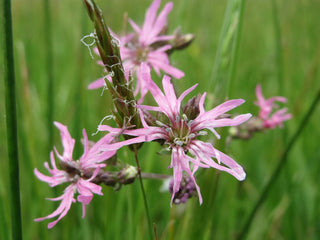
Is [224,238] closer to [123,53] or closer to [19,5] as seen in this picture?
[123,53]

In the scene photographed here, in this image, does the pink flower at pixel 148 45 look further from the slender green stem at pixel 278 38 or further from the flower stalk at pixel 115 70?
the slender green stem at pixel 278 38

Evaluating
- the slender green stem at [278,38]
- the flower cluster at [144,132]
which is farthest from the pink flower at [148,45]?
the slender green stem at [278,38]

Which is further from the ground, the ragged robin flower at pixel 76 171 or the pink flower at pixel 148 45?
the pink flower at pixel 148 45

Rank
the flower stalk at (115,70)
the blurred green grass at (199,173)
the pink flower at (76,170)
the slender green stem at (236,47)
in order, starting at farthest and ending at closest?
the blurred green grass at (199,173)
the slender green stem at (236,47)
the pink flower at (76,170)
the flower stalk at (115,70)

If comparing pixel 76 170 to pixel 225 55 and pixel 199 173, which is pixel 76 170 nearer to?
pixel 199 173

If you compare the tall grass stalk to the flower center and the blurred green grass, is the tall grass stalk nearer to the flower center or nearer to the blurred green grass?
the blurred green grass

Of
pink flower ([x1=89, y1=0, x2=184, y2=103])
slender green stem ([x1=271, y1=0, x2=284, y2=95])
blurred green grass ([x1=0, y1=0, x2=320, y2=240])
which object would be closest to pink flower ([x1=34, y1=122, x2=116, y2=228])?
blurred green grass ([x1=0, y1=0, x2=320, y2=240])

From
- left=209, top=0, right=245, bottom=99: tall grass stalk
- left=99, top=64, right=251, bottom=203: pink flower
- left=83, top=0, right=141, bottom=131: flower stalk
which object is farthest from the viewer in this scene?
left=209, top=0, right=245, bottom=99: tall grass stalk
